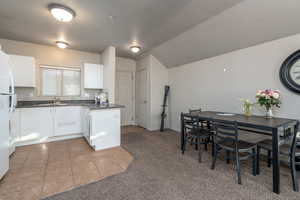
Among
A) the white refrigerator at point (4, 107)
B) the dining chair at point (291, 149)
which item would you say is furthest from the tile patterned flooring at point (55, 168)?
the dining chair at point (291, 149)

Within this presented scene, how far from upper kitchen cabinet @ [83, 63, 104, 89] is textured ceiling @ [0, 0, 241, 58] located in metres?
0.69

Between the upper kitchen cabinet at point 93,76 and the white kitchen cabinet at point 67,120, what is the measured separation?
78 cm

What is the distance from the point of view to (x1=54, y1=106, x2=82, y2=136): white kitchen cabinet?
3.48m

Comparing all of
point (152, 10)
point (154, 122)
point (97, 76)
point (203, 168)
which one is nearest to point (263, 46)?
point (152, 10)

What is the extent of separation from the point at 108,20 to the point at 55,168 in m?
2.73

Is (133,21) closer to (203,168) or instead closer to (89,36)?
(89,36)

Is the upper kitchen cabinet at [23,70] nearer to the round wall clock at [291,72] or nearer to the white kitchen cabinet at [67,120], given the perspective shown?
the white kitchen cabinet at [67,120]

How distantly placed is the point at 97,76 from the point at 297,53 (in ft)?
14.5

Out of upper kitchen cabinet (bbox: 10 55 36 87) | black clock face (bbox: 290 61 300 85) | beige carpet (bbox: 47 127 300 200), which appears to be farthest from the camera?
upper kitchen cabinet (bbox: 10 55 36 87)

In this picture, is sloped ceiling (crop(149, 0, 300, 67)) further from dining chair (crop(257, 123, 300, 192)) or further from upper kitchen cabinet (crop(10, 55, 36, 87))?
upper kitchen cabinet (crop(10, 55, 36, 87))

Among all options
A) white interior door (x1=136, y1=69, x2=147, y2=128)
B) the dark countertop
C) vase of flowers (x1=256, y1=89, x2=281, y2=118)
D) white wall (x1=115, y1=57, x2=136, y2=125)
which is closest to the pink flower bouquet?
vase of flowers (x1=256, y1=89, x2=281, y2=118)

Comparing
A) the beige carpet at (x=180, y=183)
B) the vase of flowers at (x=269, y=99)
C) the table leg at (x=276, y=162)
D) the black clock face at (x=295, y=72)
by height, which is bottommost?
the beige carpet at (x=180, y=183)

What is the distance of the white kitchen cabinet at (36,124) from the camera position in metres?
3.12

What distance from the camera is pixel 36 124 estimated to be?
10.7 feet
